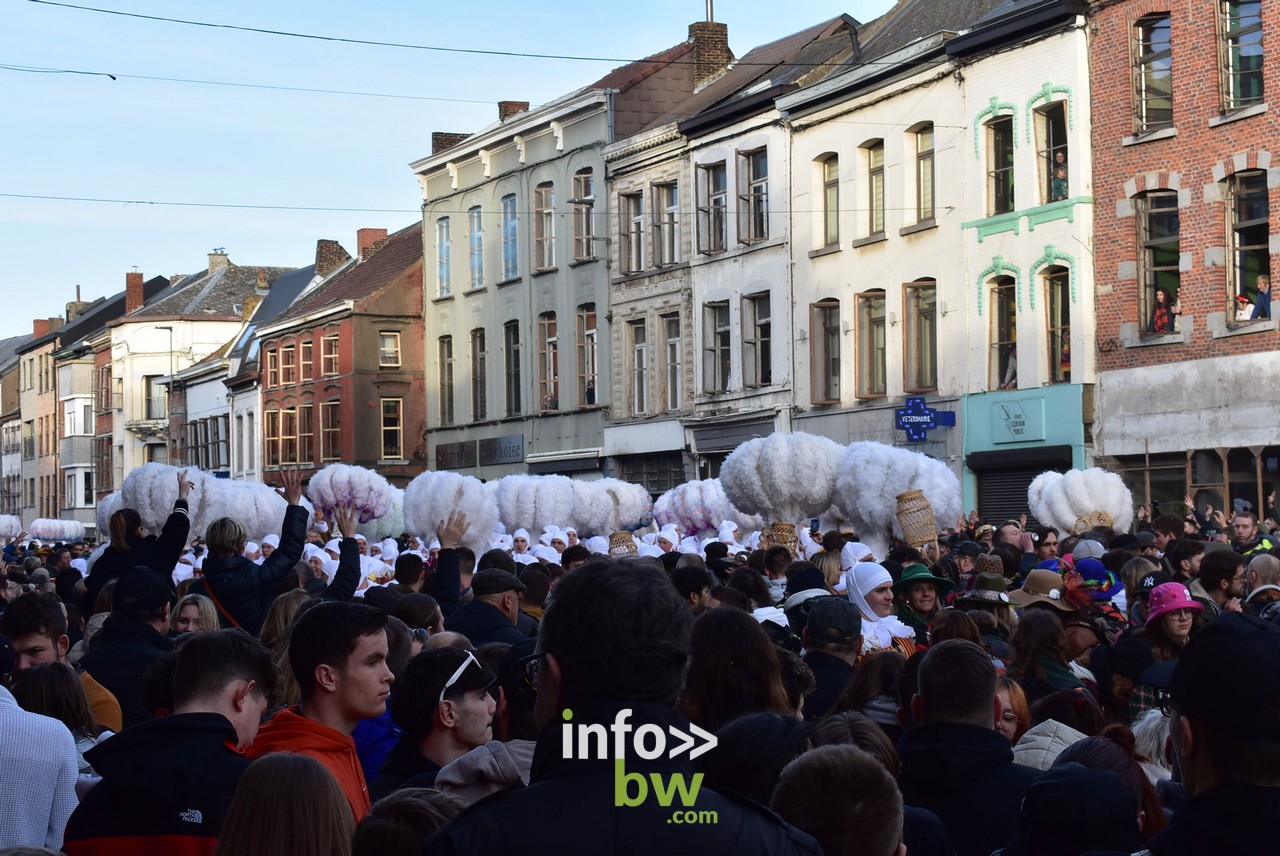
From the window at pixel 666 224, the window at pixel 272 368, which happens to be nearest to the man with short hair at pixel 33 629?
the window at pixel 666 224

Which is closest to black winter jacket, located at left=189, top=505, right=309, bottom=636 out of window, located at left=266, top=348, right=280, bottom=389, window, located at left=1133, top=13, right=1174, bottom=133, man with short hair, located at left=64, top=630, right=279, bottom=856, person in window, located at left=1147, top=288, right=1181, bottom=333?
man with short hair, located at left=64, top=630, right=279, bottom=856

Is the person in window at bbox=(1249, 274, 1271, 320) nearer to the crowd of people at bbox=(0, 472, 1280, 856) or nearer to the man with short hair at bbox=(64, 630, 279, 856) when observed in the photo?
the crowd of people at bbox=(0, 472, 1280, 856)

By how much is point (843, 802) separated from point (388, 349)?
5101 cm

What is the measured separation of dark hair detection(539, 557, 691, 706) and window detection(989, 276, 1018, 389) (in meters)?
26.5

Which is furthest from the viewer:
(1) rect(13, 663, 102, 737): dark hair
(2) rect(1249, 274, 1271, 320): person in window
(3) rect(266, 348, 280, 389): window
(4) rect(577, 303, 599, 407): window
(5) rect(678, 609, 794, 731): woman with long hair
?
(3) rect(266, 348, 280, 389): window

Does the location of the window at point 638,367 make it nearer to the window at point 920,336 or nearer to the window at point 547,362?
the window at point 547,362

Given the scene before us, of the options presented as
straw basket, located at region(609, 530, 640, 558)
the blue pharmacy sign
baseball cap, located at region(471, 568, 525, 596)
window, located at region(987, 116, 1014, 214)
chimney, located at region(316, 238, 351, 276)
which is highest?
chimney, located at region(316, 238, 351, 276)

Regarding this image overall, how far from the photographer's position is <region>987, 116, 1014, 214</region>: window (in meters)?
28.9

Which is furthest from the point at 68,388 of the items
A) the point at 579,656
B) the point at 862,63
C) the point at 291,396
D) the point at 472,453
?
the point at 579,656

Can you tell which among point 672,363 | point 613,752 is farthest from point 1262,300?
point 613,752

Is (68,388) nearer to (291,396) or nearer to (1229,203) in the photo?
(291,396)

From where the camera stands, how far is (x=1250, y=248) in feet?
80.4

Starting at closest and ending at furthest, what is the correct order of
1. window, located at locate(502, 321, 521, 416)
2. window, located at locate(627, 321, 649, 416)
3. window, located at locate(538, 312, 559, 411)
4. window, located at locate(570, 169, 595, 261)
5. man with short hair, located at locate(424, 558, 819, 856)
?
man with short hair, located at locate(424, 558, 819, 856) < window, located at locate(627, 321, 649, 416) < window, located at locate(570, 169, 595, 261) < window, located at locate(538, 312, 559, 411) < window, located at locate(502, 321, 521, 416)

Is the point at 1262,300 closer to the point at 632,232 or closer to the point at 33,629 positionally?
the point at 632,232
